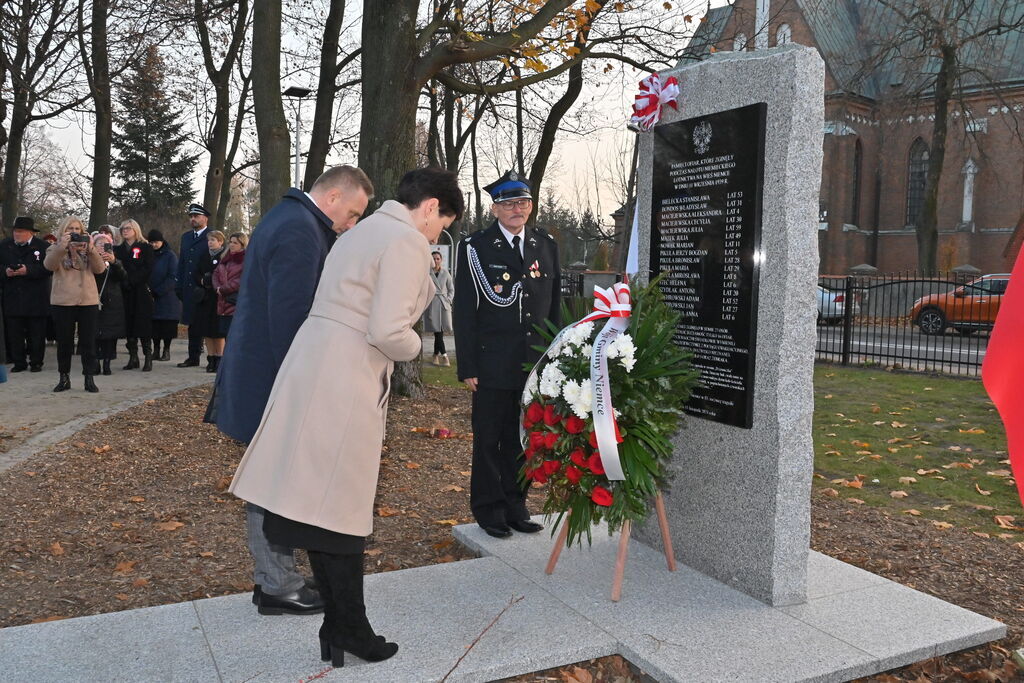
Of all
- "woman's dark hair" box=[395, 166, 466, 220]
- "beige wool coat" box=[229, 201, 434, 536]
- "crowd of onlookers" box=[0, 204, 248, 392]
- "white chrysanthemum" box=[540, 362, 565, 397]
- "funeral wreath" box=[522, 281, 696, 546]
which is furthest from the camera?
"crowd of onlookers" box=[0, 204, 248, 392]

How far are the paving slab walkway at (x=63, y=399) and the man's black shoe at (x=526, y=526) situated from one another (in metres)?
4.15

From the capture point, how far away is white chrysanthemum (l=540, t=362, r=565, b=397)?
14.2 ft

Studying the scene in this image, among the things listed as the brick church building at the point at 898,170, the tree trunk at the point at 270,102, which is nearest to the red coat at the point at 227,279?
the tree trunk at the point at 270,102

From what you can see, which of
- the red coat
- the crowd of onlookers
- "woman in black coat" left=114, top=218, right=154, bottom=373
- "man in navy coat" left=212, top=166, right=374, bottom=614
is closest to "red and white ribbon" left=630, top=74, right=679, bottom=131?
"man in navy coat" left=212, top=166, right=374, bottom=614

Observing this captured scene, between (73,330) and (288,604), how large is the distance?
7219mm

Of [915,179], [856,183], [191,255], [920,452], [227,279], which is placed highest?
[915,179]

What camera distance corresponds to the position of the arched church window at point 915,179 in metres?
43.8

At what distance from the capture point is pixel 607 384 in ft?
13.5

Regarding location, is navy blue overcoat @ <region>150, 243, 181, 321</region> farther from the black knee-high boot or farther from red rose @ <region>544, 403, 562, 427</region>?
red rose @ <region>544, 403, 562, 427</region>

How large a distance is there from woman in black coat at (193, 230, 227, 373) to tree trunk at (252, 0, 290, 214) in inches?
39.9

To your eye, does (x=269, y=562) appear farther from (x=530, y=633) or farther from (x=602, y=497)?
(x=602, y=497)

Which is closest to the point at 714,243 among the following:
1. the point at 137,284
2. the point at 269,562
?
the point at 269,562

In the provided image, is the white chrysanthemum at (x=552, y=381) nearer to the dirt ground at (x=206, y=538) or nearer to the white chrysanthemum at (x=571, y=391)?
the white chrysanthemum at (x=571, y=391)

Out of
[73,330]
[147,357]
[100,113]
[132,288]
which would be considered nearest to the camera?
[73,330]
